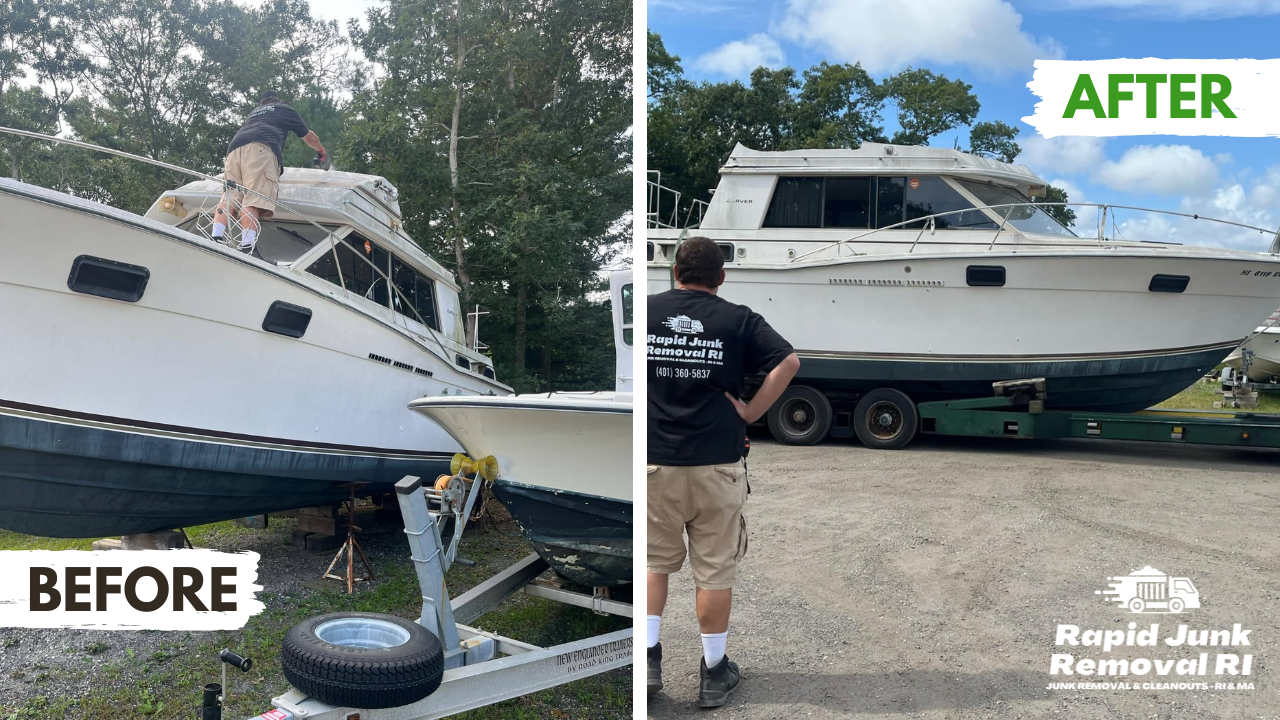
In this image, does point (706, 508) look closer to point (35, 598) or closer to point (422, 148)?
point (422, 148)

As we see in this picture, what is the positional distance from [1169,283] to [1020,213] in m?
1.03

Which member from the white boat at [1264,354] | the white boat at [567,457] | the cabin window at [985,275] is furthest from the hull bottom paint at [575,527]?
the white boat at [1264,354]

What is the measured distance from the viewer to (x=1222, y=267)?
572 centimetres

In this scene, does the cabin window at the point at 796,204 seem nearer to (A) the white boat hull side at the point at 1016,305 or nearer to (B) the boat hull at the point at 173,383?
(A) the white boat hull side at the point at 1016,305

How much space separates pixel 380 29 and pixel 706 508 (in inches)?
73.9

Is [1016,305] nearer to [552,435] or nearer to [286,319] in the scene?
[552,435]

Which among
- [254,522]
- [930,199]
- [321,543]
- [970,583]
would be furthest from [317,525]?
[930,199]

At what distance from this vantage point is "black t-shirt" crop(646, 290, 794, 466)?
7.67 ft

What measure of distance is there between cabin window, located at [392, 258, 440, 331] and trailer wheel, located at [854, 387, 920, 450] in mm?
3637

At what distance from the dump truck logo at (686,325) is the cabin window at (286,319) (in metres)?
1.66

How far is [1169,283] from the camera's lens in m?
5.82

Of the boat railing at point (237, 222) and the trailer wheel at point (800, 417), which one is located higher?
the boat railing at point (237, 222)

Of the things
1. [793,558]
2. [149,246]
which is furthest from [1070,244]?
[149,246]

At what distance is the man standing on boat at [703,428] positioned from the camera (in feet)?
7.68
